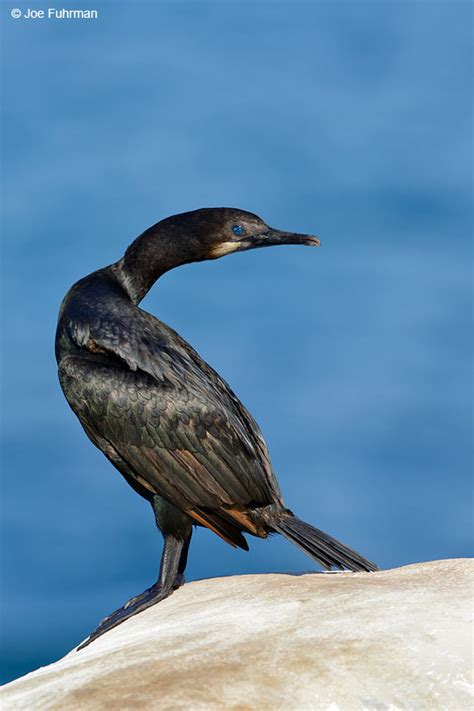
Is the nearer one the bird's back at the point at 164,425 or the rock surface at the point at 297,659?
the rock surface at the point at 297,659

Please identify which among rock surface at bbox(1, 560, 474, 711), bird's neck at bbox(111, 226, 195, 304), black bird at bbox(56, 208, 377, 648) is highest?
bird's neck at bbox(111, 226, 195, 304)

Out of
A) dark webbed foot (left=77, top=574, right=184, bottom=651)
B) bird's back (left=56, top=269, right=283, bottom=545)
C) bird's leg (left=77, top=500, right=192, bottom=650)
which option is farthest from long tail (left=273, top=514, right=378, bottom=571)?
dark webbed foot (left=77, top=574, right=184, bottom=651)

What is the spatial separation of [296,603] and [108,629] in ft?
5.09

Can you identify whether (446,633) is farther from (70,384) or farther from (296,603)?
(70,384)

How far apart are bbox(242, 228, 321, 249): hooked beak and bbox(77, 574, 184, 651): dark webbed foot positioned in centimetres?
237

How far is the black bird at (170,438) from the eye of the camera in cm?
750

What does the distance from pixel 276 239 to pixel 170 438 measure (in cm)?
176

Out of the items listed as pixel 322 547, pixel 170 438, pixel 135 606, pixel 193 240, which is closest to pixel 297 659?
pixel 322 547

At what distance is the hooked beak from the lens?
27.5 ft

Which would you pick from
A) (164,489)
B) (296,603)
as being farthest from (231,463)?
(296,603)

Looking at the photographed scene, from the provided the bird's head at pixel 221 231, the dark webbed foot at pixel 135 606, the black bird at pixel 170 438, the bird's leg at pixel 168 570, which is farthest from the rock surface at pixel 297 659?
the bird's head at pixel 221 231

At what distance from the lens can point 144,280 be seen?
849cm

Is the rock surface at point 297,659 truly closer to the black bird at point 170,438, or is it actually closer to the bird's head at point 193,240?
the black bird at point 170,438

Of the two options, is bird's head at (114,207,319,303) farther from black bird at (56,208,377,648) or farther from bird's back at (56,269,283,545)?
bird's back at (56,269,283,545)
